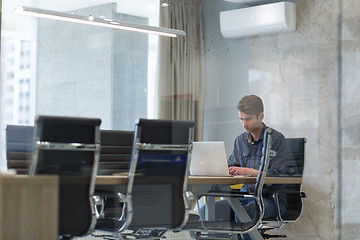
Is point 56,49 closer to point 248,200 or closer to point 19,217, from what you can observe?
point 19,217

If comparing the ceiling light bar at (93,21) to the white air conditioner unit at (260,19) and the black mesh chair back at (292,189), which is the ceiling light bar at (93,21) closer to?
the white air conditioner unit at (260,19)

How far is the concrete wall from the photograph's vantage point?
573 cm

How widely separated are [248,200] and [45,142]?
1.83 meters

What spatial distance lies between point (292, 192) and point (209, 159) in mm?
962

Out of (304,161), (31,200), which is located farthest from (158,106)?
(304,161)

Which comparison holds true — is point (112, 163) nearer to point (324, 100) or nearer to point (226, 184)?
point (226, 184)

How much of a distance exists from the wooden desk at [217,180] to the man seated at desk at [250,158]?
1.6 inches

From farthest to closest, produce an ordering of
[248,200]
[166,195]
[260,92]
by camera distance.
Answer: [260,92] → [248,200] → [166,195]

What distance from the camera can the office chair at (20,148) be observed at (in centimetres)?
377

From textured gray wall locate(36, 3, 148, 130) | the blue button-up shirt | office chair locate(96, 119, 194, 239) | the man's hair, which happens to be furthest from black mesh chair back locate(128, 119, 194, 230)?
the man's hair

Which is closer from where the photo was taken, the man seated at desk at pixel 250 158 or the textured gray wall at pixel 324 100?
the man seated at desk at pixel 250 158

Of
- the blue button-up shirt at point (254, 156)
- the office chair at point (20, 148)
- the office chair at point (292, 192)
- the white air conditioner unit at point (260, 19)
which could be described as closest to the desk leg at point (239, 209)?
the blue button-up shirt at point (254, 156)

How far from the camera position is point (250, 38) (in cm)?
554

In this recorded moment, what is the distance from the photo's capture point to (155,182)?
14.1 feet
